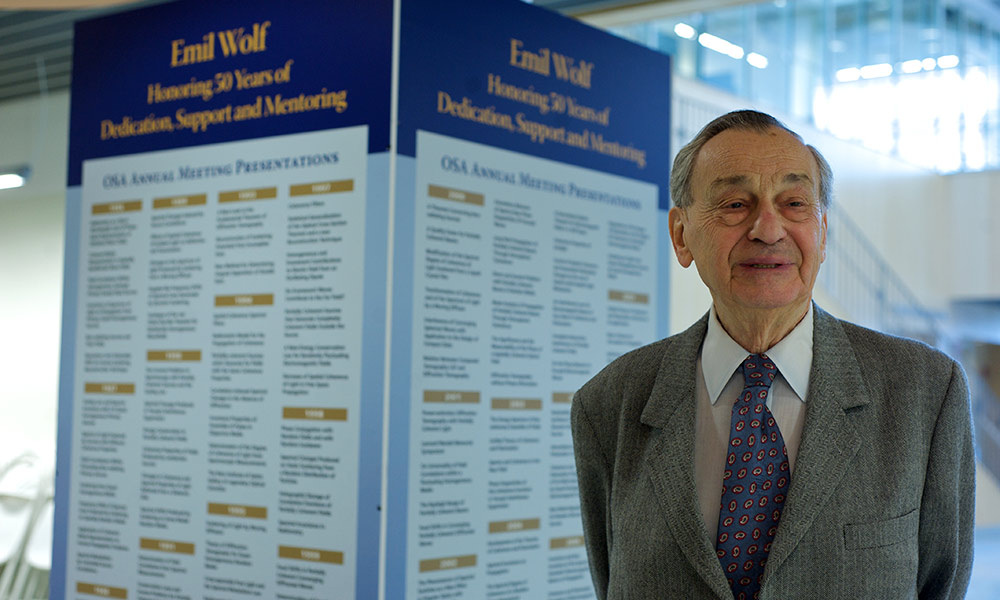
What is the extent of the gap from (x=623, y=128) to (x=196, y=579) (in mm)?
2294

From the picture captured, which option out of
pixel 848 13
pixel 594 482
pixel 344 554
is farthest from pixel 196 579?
pixel 848 13

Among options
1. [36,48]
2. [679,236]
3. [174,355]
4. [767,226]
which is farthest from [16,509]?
[767,226]

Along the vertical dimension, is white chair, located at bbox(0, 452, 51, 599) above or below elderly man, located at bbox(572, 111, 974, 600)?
below

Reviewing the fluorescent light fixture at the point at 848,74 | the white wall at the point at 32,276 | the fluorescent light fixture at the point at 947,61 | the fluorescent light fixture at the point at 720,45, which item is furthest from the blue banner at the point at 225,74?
the fluorescent light fixture at the point at 947,61

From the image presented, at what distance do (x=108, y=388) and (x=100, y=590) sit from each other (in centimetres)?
72

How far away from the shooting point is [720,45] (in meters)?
11.9

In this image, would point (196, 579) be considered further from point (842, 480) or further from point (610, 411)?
point (842, 480)

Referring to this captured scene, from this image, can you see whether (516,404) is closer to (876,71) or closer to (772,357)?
(772,357)

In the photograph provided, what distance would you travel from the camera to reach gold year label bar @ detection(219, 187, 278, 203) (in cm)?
336

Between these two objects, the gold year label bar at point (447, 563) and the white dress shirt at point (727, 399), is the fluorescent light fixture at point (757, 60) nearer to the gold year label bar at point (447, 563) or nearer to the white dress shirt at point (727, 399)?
the gold year label bar at point (447, 563)

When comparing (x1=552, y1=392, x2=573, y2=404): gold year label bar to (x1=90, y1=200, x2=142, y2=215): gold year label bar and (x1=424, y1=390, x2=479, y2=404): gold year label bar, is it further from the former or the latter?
(x1=90, y1=200, x2=142, y2=215): gold year label bar

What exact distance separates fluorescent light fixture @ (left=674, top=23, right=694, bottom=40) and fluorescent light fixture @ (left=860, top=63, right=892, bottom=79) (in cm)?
410

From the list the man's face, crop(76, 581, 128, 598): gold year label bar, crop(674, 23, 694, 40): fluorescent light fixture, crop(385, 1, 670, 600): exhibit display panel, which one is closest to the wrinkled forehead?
the man's face

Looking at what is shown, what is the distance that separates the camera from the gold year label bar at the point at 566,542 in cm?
357
